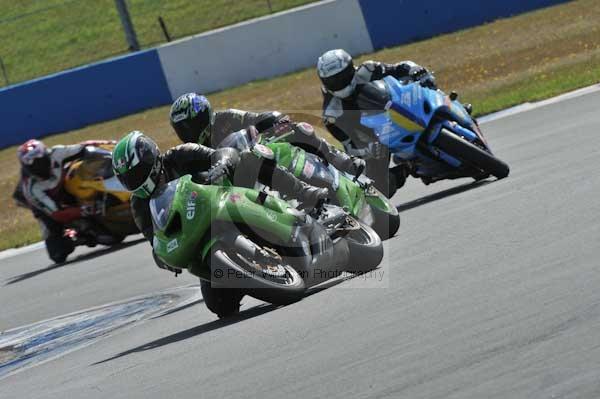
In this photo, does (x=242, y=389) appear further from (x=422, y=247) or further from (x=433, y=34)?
(x=433, y=34)

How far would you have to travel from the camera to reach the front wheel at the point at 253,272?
767 centimetres

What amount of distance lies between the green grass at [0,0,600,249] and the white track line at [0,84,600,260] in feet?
4.73

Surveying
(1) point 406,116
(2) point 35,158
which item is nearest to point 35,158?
(2) point 35,158

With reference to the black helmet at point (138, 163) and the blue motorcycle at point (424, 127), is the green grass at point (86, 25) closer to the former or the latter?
the blue motorcycle at point (424, 127)

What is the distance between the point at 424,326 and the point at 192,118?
13.3 ft

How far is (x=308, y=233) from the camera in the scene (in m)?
8.21

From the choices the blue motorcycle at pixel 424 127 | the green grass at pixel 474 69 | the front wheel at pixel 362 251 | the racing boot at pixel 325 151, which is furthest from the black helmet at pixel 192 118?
the green grass at pixel 474 69

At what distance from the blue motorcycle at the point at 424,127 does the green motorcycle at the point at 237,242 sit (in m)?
3.28

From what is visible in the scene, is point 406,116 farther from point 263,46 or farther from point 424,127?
point 263,46

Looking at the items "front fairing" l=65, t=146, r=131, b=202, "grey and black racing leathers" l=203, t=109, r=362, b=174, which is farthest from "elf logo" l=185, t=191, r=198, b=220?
"front fairing" l=65, t=146, r=131, b=202

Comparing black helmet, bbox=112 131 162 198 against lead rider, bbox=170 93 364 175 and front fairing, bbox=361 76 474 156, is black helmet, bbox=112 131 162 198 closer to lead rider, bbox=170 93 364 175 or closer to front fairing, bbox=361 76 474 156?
lead rider, bbox=170 93 364 175

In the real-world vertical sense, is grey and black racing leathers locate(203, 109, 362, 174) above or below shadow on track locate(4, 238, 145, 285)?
above

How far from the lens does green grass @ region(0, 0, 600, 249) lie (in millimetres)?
20562

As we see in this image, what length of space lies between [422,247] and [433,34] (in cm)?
1682
